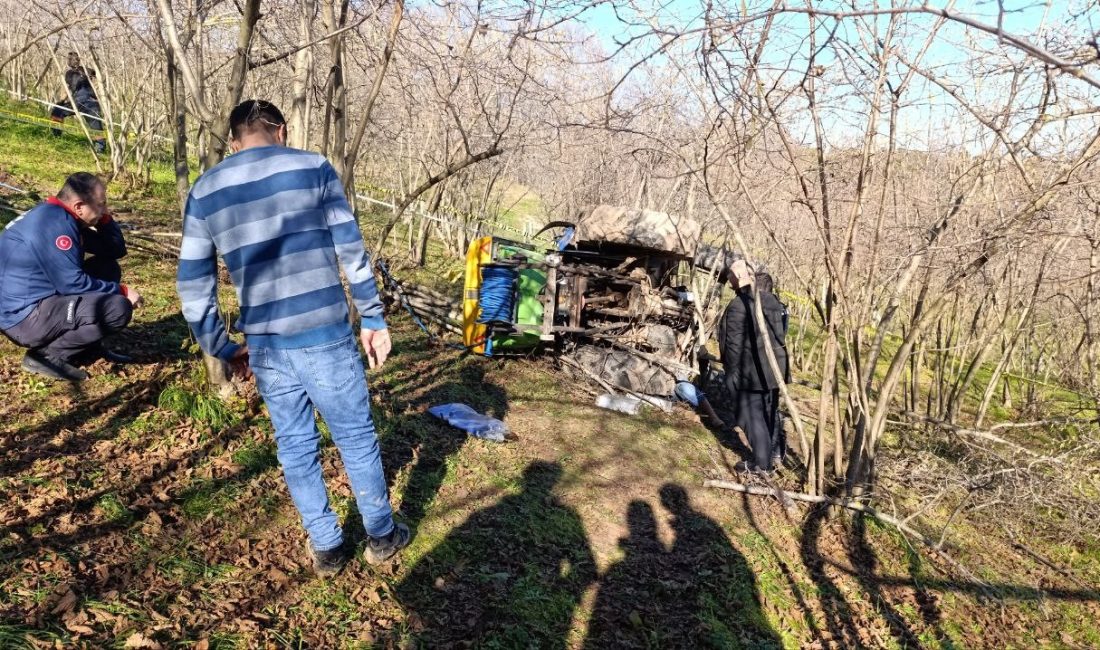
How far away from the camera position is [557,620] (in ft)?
10.5

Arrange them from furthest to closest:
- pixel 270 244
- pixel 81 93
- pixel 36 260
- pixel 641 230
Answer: pixel 81 93, pixel 641 230, pixel 36 260, pixel 270 244

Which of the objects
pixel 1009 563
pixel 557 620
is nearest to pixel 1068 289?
pixel 1009 563

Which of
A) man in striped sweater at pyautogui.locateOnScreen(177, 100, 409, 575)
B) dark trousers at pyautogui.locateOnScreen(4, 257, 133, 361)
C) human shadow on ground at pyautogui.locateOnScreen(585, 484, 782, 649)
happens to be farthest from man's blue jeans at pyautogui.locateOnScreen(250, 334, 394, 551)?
dark trousers at pyautogui.locateOnScreen(4, 257, 133, 361)

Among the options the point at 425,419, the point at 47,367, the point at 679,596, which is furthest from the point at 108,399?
the point at 679,596

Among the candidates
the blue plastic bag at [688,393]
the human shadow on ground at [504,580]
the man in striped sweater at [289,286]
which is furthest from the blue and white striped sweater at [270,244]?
the blue plastic bag at [688,393]

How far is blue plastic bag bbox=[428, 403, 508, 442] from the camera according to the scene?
198 inches

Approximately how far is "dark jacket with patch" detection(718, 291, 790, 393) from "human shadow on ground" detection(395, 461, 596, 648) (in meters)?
2.30

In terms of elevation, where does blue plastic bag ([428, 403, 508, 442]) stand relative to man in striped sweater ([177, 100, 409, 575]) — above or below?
below

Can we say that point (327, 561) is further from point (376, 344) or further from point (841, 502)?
point (841, 502)

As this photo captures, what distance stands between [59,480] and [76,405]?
0.82m

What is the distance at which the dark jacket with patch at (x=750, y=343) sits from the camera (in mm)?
5652

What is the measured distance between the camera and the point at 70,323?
3.81 meters

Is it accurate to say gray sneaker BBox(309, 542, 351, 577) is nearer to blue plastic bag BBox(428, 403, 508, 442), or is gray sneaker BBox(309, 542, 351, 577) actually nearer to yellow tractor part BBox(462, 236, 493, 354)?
blue plastic bag BBox(428, 403, 508, 442)

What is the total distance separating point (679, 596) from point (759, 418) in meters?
2.40
